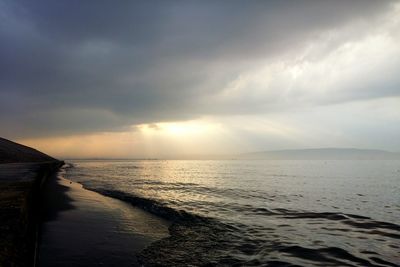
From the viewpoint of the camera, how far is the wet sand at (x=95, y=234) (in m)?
12.3

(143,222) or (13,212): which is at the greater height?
(13,212)

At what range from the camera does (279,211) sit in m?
27.0

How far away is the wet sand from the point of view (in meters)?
12.3

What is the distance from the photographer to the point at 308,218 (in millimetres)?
23875

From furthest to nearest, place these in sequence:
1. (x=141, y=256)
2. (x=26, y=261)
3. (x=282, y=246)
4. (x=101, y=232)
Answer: (x=101, y=232), (x=282, y=246), (x=141, y=256), (x=26, y=261)

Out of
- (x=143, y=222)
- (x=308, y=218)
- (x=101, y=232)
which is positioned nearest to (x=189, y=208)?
(x=143, y=222)

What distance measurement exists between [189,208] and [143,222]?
7.49 meters

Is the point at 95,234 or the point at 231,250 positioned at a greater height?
the point at 95,234

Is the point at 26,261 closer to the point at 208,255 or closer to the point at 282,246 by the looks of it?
the point at 208,255

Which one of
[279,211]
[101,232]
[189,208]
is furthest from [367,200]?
[101,232]

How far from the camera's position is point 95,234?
16250mm

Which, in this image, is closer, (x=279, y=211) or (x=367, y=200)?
(x=279, y=211)

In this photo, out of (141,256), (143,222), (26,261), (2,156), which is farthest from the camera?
(2,156)

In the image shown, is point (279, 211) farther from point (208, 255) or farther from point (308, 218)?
point (208, 255)
